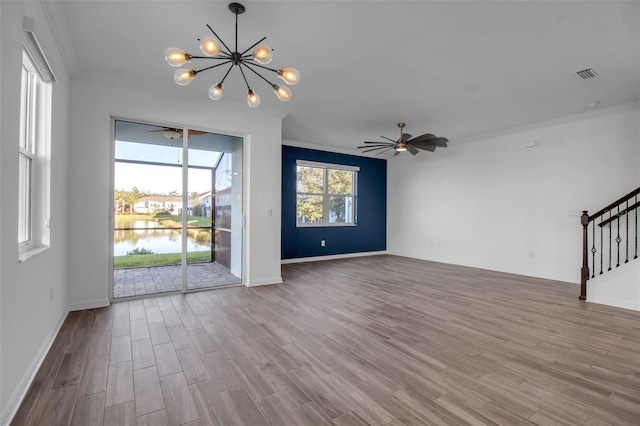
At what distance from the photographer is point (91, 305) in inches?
140

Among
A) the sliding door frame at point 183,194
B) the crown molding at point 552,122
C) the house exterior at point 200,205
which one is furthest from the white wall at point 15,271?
the crown molding at point 552,122

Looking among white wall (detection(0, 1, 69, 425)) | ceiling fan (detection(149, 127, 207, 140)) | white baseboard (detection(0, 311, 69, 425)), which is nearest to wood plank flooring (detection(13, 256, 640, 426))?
white baseboard (detection(0, 311, 69, 425))

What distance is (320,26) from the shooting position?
2617 millimetres

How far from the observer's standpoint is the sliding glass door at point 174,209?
398 centimetres

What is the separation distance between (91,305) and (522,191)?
708cm

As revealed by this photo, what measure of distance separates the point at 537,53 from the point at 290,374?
3.76 m

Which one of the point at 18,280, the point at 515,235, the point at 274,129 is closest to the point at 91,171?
the point at 18,280

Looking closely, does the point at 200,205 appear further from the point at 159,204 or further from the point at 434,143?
the point at 434,143

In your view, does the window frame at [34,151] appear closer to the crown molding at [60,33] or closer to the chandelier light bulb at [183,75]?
the crown molding at [60,33]

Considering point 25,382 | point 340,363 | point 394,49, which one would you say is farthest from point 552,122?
point 25,382

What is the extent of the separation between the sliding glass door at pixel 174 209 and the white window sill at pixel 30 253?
146cm

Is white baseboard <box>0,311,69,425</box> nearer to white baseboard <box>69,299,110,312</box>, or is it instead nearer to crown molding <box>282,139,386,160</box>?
white baseboard <box>69,299,110,312</box>

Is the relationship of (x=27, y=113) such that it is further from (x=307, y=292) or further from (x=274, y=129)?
(x=307, y=292)

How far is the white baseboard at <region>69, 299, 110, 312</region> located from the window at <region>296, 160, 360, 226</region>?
4.10m
